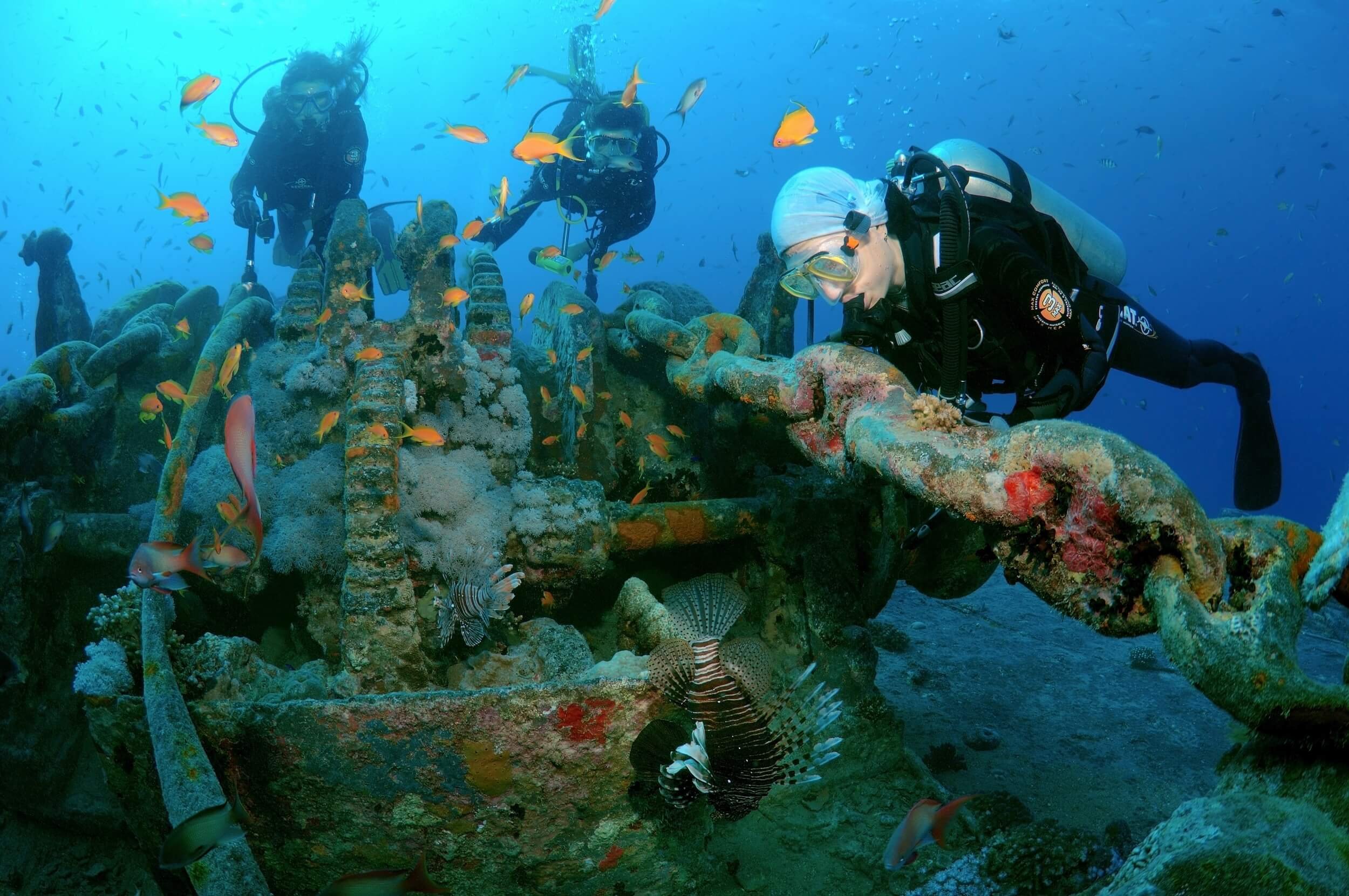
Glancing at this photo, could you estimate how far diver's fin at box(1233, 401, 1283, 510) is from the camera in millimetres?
4848

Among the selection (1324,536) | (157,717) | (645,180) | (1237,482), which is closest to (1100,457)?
(1324,536)

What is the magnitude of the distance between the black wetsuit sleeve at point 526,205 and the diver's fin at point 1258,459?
9909mm

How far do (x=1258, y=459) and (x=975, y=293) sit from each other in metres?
3.53

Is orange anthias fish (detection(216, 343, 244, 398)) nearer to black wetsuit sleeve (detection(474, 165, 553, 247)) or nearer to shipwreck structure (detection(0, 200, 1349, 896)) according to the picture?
shipwreck structure (detection(0, 200, 1349, 896))

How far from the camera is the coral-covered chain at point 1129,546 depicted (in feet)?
4.75

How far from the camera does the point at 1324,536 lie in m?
1.56

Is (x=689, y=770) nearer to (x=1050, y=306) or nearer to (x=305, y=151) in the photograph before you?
(x=1050, y=306)

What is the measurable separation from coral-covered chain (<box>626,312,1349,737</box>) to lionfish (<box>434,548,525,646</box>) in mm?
2227

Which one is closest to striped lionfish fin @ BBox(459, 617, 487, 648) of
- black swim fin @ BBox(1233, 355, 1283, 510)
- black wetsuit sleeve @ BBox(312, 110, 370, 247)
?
black swim fin @ BBox(1233, 355, 1283, 510)

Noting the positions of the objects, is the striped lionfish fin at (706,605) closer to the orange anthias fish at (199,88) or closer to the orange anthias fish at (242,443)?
the orange anthias fish at (242,443)

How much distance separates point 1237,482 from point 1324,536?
4824mm

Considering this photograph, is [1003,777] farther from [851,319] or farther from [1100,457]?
[1100,457]

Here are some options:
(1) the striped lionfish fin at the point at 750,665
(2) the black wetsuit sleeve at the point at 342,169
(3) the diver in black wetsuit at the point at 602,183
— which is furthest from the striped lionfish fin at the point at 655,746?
(2) the black wetsuit sleeve at the point at 342,169

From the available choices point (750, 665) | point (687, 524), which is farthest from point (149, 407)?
point (750, 665)
